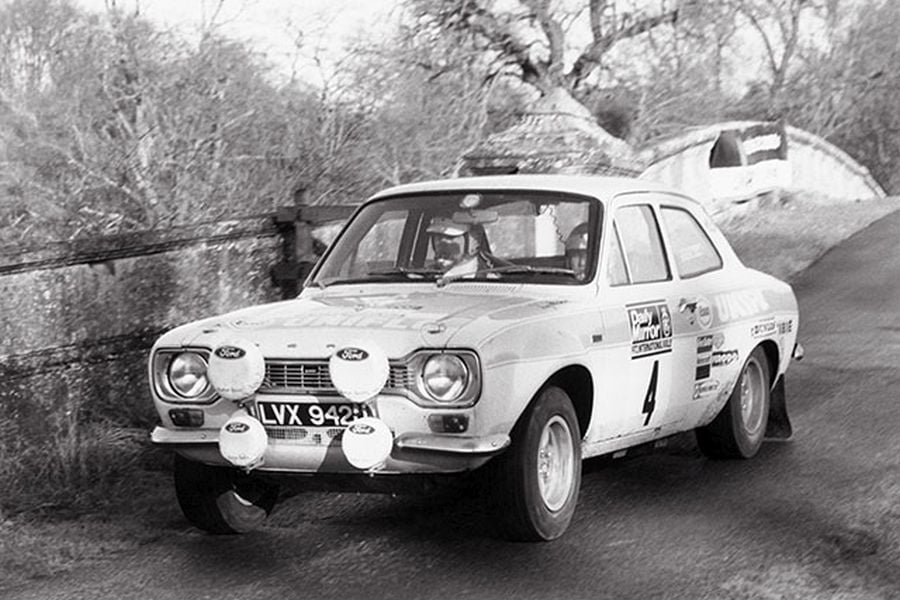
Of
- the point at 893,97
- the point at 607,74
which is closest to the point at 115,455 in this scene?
the point at 607,74

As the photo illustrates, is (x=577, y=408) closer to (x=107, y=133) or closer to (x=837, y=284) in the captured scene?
(x=107, y=133)

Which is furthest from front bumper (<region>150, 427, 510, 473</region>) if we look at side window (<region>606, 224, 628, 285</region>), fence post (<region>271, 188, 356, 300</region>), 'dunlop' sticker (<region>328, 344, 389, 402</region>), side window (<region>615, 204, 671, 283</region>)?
fence post (<region>271, 188, 356, 300</region>)

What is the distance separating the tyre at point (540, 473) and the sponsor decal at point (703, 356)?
1367 mm

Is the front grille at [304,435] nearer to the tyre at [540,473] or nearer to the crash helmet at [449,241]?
the tyre at [540,473]

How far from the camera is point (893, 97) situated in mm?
47156

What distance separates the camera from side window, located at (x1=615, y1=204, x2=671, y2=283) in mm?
7629

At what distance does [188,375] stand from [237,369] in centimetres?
43

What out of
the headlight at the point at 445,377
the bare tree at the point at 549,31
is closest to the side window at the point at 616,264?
the headlight at the point at 445,377

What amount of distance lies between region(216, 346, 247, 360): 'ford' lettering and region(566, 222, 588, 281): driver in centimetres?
174

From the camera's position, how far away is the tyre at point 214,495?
680cm

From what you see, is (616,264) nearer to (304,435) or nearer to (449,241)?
(449,241)

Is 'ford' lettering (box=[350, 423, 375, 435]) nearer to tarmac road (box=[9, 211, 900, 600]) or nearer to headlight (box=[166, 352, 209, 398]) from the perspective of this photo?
tarmac road (box=[9, 211, 900, 600])

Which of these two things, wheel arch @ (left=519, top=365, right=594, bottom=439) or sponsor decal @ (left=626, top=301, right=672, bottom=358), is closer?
wheel arch @ (left=519, top=365, right=594, bottom=439)

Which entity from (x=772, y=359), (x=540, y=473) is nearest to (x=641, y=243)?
(x=772, y=359)
